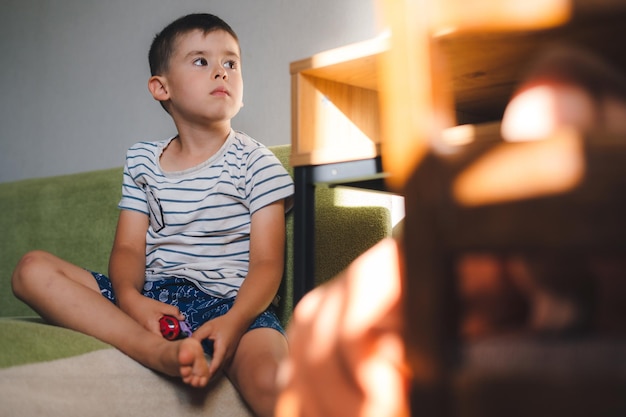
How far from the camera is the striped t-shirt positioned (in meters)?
1.24

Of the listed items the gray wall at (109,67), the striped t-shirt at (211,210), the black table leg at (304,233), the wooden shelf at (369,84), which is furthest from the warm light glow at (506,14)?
the gray wall at (109,67)

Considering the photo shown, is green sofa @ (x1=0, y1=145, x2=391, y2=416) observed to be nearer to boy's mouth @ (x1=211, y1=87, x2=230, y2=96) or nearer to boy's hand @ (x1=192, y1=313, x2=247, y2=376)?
boy's hand @ (x1=192, y1=313, x2=247, y2=376)

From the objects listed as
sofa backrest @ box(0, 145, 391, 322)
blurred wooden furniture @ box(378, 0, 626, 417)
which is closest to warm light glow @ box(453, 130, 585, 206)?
blurred wooden furniture @ box(378, 0, 626, 417)

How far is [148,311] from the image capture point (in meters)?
1.13

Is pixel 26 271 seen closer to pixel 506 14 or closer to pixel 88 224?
pixel 88 224

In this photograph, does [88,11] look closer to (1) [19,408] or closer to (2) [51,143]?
(2) [51,143]

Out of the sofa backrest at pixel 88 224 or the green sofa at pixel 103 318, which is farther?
the sofa backrest at pixel 88 224

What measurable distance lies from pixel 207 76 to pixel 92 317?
539 mm

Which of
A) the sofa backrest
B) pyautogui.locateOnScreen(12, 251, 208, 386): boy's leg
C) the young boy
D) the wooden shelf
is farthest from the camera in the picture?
the sofa backrest

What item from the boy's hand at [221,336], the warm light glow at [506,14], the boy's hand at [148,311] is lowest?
the boy's hand at [221,336]

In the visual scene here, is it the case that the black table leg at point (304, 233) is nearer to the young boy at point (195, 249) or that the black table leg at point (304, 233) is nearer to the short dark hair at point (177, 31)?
the young boy at point (195, 249)

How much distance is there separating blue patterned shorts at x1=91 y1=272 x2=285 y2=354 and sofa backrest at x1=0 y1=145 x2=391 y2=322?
5.2 inches

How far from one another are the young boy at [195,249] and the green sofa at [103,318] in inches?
2.1

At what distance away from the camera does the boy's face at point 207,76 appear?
1.34 m
